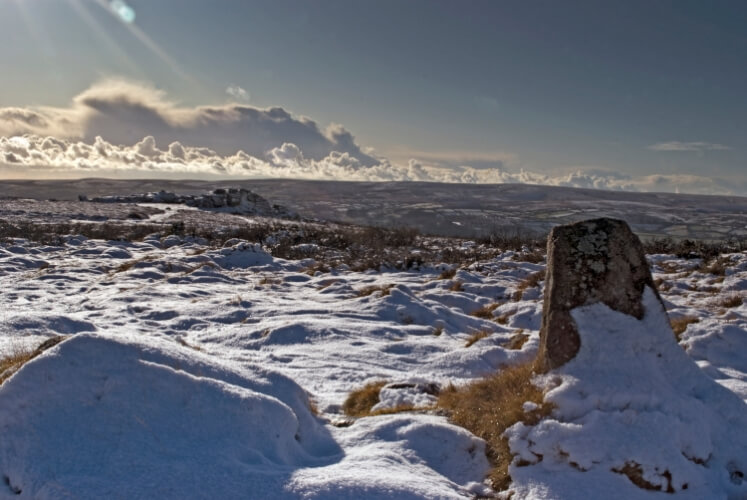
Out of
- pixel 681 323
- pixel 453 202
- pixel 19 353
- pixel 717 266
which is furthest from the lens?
pixel 453 202

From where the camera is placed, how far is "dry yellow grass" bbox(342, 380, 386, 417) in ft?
17.3

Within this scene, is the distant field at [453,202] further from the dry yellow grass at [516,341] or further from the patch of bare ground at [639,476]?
the patch of bare ground at [639,476]

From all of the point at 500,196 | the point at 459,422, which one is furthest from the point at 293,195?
the point at 459,422

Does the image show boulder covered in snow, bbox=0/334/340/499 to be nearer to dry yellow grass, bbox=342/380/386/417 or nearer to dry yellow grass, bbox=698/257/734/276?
dry yellow grass, bbox=342/380/386/417

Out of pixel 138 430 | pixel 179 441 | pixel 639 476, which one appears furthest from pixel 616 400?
pixel 138 430

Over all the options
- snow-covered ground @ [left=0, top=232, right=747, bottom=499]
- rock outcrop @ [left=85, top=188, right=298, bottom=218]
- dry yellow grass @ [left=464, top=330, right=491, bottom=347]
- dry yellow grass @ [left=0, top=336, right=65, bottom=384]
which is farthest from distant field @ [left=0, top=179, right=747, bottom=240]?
dry yellow grass @ [left=0, top=336, right=65, bottom=384]

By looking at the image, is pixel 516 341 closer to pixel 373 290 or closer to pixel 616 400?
pixel 616 400

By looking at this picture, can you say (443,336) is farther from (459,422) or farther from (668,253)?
(668,253)

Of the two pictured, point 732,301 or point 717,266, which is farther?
point 717,266

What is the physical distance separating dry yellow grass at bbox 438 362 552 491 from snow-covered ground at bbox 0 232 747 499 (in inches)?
5.0

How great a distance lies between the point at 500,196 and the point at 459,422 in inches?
5284

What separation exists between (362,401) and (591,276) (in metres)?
3.00

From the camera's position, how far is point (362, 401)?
552cm

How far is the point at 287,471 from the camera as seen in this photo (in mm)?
3318
